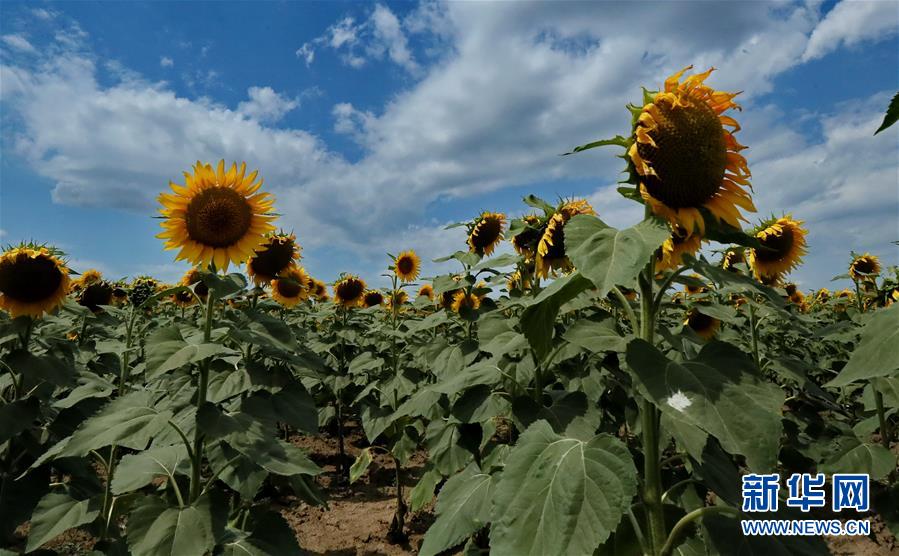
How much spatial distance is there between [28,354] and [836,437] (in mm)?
5790

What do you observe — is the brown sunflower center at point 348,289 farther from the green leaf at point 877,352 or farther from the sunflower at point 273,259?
the green leaf at point 877,352

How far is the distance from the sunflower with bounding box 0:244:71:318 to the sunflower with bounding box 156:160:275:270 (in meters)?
1.38

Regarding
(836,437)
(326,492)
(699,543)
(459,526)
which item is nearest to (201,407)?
(459,526)

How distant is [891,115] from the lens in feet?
4.11

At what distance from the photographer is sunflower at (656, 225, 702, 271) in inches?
96.0

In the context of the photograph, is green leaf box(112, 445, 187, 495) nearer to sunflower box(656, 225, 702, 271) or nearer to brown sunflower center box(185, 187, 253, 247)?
brown sunflower center box(185, 187, 253, 247)

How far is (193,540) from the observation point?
2.22 metres

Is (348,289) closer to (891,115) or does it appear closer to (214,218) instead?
(214,218)

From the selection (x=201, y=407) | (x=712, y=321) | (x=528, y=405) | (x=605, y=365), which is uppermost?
(x=712, y=321)

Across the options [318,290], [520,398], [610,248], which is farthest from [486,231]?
[318,290]

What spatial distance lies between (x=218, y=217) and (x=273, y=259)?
50.5 inches

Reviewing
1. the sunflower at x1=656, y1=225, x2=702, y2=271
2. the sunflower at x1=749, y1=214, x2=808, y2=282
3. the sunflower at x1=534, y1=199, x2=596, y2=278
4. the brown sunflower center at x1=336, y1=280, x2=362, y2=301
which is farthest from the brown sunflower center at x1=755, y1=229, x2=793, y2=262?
the brown sunflower center at x1=336, y1=280, x2=362, y2=301

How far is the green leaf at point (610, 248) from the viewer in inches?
56.7

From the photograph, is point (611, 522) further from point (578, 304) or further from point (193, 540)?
point (193, 540)
